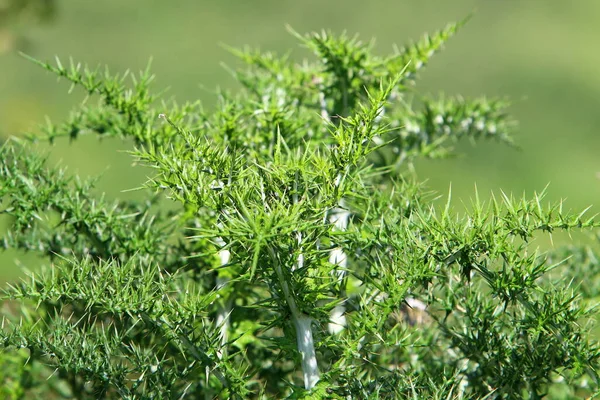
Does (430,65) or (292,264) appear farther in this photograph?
(430,65)

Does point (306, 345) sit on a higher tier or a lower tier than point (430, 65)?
lower

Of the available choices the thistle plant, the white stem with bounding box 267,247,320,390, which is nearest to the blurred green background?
the thistle plant

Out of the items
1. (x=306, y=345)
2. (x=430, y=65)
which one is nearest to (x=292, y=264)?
(x=306, y=345)

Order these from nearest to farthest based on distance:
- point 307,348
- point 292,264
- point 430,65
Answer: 1. point 292,264
2. point 307,348
3. point 430,65

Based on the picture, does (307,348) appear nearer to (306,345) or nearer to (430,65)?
(306,345)

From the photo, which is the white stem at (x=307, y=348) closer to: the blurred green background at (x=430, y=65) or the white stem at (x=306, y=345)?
the white stem at (x=306, y=345)

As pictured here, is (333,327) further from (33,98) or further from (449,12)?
(449,12)

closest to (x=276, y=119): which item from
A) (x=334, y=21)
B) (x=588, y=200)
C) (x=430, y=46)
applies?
(x=430, y=46)
